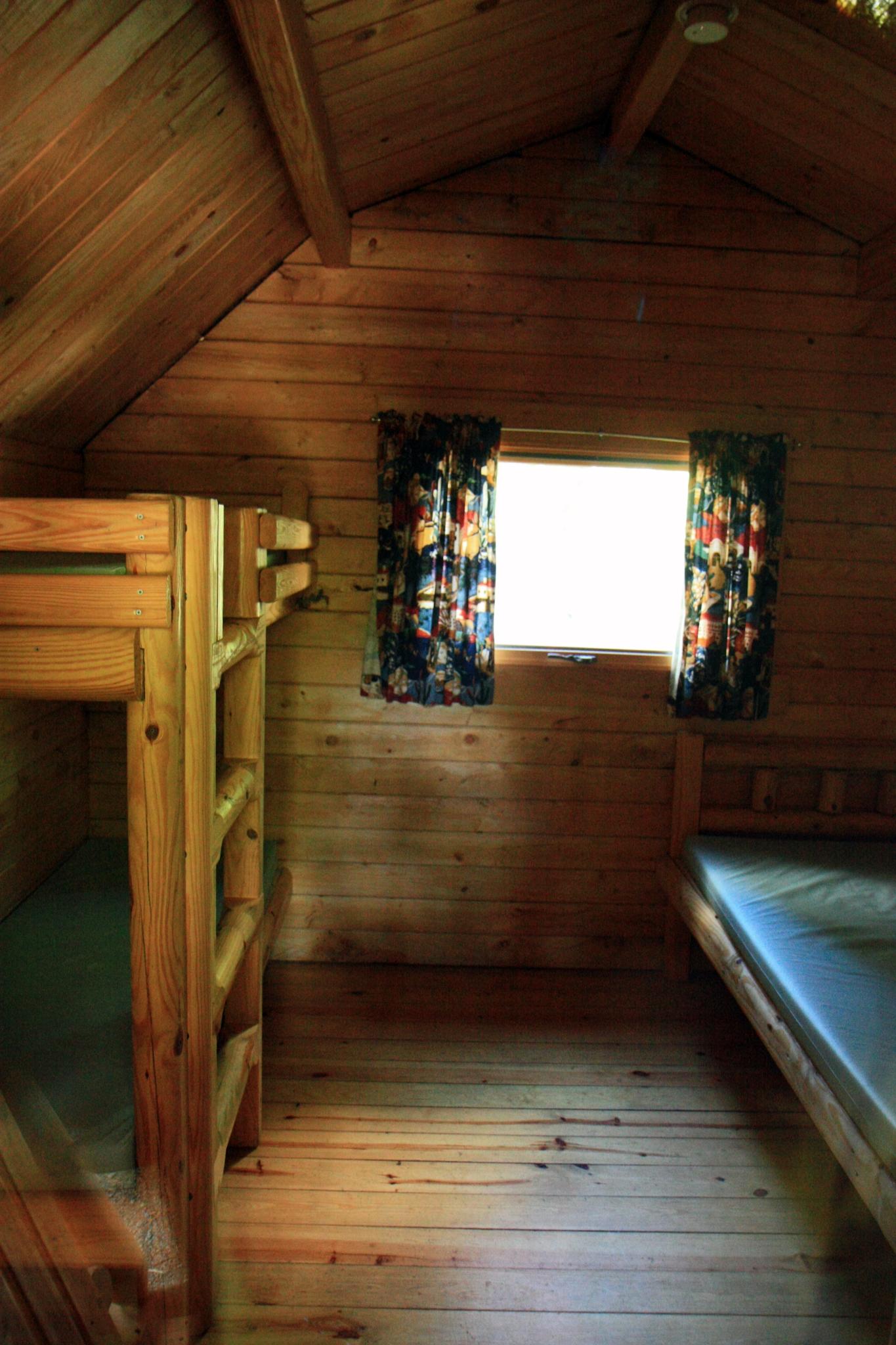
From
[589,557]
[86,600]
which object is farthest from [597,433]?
[86,600]

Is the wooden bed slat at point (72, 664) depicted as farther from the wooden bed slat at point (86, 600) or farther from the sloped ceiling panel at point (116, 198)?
the sloped ceiling panel at point (116, 198)

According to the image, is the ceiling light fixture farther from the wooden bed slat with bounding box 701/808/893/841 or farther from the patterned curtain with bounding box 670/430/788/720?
the wooden bed slat with bounding box 701/808/893/841

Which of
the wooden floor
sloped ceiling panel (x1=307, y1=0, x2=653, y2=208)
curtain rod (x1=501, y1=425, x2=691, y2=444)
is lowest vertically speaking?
the wooden floor

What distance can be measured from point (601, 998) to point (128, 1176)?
1.94 m

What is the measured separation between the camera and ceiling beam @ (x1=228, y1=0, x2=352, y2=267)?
5.32 ft

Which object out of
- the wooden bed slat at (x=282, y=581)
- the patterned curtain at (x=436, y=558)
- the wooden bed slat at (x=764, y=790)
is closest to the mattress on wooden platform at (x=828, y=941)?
the wooden bed slat at (x=764, y=790)

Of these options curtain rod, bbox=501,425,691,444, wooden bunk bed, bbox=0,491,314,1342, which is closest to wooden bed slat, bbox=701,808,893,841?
curtain rod, bbox=501,425,691,444

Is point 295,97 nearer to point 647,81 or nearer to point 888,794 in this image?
point 647,81

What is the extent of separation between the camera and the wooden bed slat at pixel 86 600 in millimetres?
1433

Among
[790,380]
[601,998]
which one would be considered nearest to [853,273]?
[790,380]

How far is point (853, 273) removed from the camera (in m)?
3.18

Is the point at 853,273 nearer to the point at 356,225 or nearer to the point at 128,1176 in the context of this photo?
the point at 356,225

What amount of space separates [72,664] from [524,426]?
80.7 inches

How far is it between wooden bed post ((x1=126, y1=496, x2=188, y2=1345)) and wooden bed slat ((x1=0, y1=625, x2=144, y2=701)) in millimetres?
30
